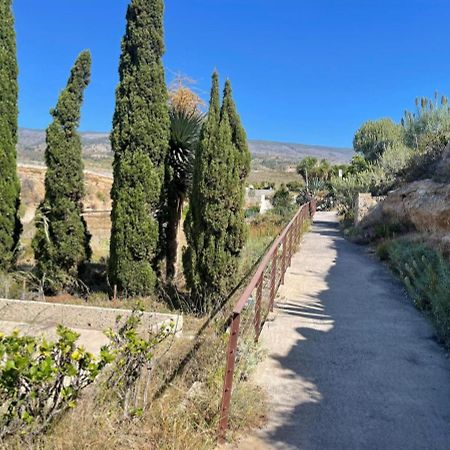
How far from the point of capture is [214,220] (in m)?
7.35

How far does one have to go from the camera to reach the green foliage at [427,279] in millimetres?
5590

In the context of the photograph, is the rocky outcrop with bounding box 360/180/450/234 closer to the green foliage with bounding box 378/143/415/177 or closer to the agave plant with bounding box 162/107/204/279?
the green foliage with bounding box 378/143/415/177

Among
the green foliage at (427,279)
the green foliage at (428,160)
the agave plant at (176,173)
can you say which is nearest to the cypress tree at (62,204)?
the agave plant at (176,173)

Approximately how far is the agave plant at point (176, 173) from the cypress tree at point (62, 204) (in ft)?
5.66

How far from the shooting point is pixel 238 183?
25.2ft

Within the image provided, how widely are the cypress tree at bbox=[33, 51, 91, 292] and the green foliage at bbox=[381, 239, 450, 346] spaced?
6143mm

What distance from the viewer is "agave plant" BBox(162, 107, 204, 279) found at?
920 cm

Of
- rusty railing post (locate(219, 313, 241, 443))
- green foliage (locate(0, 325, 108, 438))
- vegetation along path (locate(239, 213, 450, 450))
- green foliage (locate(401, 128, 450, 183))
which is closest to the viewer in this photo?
green foliage (locate(0, 325, 108, 438))

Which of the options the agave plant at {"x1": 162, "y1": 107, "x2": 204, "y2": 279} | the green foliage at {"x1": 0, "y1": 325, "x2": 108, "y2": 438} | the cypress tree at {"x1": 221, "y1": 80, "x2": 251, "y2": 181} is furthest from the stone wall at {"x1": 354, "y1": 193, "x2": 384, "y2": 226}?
the green foliage at {"x1": 0, "y1": 325, "x2": 108, "y2": 438}

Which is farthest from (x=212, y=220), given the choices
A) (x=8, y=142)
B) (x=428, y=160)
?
(x=428, y=160)

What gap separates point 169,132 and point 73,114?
77.3 inches

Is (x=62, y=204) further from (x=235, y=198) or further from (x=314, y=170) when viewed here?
(x=314, y=170)

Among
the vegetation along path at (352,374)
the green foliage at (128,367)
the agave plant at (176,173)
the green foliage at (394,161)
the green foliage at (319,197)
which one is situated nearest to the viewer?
the green foliage at (128,367)

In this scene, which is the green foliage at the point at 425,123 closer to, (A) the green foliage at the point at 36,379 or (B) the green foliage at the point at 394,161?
(B) the green foliage at the point at 394,161
